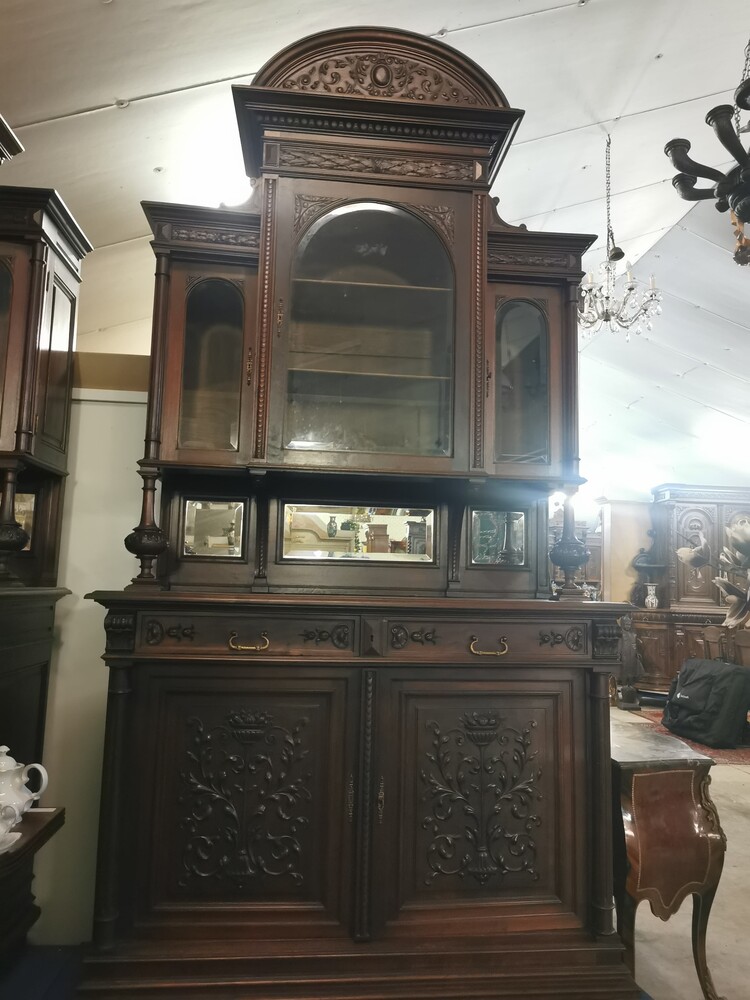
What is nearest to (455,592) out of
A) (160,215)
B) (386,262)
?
(386,262)

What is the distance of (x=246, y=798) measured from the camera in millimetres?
1630

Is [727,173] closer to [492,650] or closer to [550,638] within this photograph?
[550,638]

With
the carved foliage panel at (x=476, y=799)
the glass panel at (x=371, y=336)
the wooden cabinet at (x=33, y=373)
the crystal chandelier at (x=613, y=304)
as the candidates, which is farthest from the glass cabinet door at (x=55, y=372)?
the crystal chandelier at (x=613, y=304)

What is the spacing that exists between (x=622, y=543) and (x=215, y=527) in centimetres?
632

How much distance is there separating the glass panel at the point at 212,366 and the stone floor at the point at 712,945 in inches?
80.1

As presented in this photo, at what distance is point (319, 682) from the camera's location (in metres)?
1.67

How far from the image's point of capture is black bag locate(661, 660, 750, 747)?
4602mm

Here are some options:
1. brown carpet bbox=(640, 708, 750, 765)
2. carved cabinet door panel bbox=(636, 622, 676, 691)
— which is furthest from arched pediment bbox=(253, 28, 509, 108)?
carved cabinet door panel bbox=(636, 622, 676, 691)

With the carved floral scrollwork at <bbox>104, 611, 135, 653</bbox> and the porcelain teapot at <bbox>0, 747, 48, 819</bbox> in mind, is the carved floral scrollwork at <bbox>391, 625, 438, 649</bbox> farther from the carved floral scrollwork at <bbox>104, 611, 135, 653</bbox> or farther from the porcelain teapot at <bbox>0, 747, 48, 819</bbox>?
the porcelain teapot at <bbox>0, 747, 48, 819</bbox>

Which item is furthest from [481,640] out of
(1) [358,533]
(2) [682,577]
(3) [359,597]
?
(2) [682,577]

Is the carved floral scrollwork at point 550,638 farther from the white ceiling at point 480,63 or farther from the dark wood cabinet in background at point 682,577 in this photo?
the dark wood cabinet in background at point 682,577

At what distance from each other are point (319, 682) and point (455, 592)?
50cm

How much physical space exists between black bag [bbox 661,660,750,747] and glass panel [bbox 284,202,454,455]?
13.3ft

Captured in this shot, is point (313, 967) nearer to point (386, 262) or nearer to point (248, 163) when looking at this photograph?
point (386, 262)
